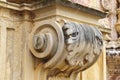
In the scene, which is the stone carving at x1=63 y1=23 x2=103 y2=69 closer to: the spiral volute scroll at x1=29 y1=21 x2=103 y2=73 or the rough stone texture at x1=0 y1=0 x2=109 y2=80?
the spiral volute scroll at x1=29 y1=21 x2=103 y2=73

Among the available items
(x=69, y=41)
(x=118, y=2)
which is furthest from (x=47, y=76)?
(x=118, y=2)

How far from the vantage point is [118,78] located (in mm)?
5988

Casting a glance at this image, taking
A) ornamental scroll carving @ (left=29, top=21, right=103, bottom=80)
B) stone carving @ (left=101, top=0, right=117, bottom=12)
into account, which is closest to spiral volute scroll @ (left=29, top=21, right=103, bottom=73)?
ornamental scroll carving @ (left=29, top=21, right=103, bottom=80)

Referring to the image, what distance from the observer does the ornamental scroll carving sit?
265 centimetres

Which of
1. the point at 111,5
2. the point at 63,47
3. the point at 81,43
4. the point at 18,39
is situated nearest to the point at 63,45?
the point at 63,47

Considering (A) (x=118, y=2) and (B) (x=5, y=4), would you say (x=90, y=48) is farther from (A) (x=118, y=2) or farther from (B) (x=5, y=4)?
(A) (x=118, y=2)

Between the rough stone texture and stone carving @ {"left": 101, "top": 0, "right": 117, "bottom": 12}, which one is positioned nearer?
the rough stone texture

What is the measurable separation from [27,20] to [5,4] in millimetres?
215

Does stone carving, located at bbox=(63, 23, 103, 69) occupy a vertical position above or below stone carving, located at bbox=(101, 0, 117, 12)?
below

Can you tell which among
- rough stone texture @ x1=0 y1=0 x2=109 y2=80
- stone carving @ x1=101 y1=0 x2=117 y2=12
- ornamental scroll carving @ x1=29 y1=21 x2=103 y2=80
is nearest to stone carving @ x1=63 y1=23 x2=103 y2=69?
ornamental scroll carving @ x1=29 y1=21 x2=103 y2=80

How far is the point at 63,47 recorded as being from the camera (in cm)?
263

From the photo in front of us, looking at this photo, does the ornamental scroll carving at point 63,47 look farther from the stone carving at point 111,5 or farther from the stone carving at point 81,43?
the stone carving at point 111,5

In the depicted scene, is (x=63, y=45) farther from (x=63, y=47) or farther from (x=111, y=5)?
(x=111, y=5)

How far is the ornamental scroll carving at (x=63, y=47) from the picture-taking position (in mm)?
2650
